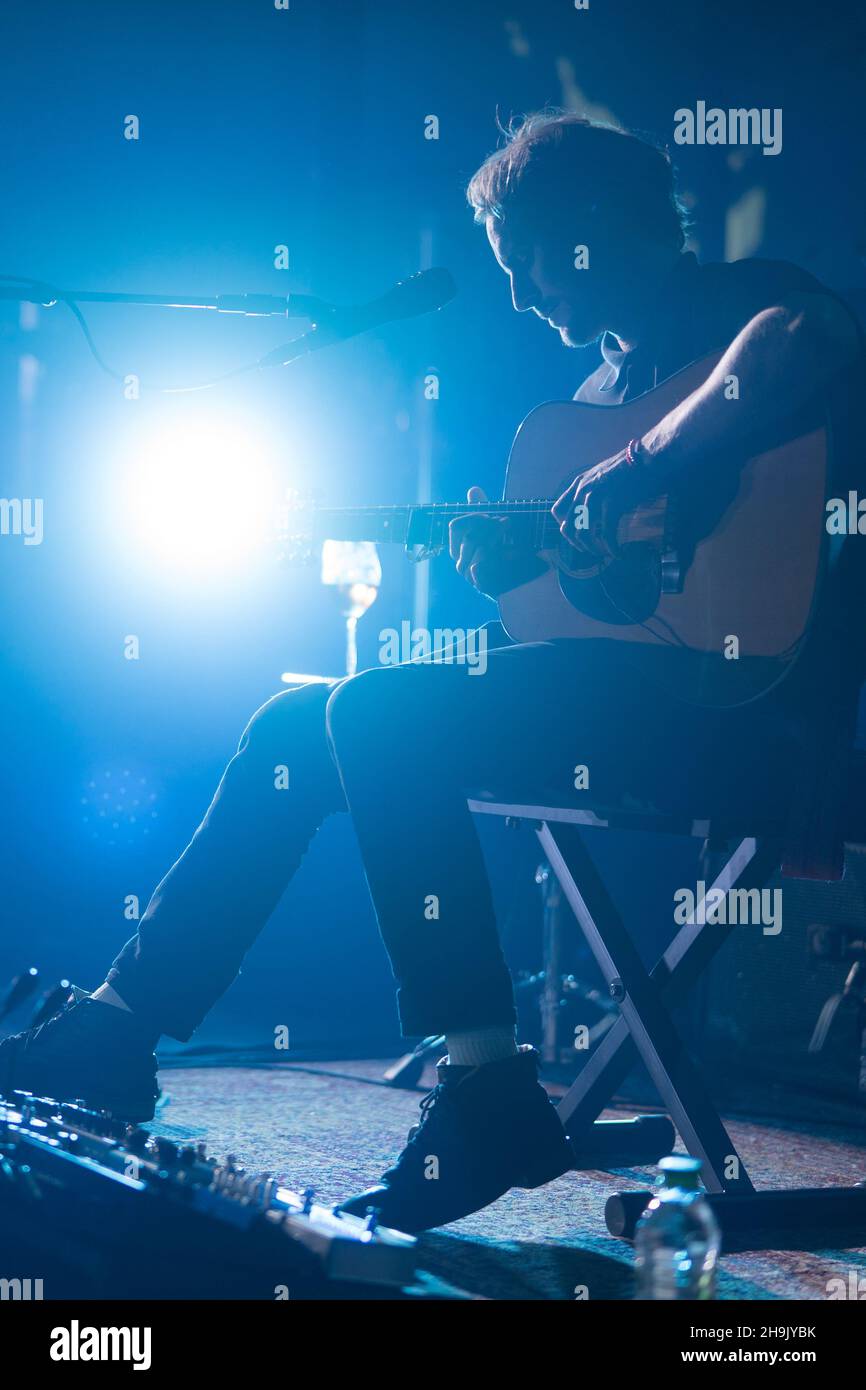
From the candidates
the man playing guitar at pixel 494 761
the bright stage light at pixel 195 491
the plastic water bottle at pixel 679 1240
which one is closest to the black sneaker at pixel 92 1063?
the man playing guitar at pixel 494 761

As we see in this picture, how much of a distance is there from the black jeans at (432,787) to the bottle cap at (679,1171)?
0.27 m

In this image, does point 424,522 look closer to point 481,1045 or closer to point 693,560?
point 693,560

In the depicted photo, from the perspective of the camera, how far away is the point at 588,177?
179 cm

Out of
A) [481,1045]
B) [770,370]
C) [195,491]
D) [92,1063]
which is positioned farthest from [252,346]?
[481,1045]

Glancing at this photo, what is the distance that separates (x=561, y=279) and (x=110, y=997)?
1099 mm

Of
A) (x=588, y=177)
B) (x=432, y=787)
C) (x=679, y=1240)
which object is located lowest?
(x=679, y=1240)

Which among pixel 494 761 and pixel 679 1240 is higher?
pixel 494 761

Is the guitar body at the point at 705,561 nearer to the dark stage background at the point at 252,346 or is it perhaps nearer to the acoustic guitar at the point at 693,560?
the acoustic guitar at the point at 693,560

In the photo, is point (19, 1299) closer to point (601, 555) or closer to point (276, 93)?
point (601, 555)

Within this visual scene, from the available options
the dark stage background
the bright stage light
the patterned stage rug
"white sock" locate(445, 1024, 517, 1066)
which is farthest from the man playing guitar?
the bright stage light

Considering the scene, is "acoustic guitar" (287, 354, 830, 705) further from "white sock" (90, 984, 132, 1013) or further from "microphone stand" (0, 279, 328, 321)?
"white sock" (90, 984, 132, 1013)

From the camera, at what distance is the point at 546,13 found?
12.0 feet

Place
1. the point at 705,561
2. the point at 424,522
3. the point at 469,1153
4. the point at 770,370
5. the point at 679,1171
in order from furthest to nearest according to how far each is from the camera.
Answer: the point at 424,522
the point at 705,561
the point at 770,370
the point at 469,1153
the point at 679,1171

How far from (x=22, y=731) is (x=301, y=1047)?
108 cm
